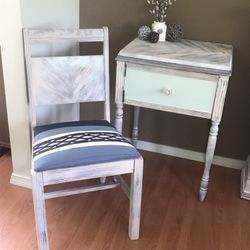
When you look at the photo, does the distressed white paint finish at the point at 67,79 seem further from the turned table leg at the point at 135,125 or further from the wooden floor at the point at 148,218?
the wooden floor at the point at 148,218

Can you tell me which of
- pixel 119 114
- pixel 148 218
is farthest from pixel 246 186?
pixel 119 114

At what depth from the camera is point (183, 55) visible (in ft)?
5.46

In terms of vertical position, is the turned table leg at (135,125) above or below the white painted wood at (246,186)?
above

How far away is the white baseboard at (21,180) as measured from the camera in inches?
76.0

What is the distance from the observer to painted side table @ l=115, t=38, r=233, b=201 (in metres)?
1.59

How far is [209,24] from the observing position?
1.91 meters

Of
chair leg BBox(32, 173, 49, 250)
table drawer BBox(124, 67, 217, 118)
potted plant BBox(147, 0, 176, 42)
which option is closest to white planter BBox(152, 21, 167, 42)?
potted plant BBox(147, 0, 176, 42)

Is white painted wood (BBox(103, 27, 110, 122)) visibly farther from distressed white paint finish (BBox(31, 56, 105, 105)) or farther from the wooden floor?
the wooden floor

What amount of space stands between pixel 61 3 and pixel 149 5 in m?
0.47

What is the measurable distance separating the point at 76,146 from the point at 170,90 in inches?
20.4

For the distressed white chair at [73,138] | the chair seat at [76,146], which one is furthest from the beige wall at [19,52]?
the chair seat at [76,146]

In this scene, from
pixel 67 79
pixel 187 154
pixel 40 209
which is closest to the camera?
pixel 40 209

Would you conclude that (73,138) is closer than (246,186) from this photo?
Yes

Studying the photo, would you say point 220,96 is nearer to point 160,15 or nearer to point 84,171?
point 160,15
